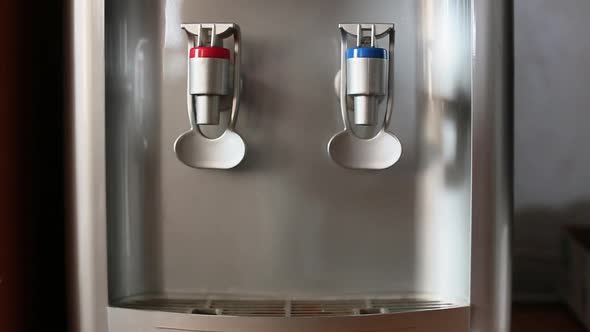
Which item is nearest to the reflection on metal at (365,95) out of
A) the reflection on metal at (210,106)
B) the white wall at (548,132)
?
the reflection on metal at (210,106)

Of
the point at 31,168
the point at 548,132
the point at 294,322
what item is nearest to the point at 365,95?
the point at 294,322

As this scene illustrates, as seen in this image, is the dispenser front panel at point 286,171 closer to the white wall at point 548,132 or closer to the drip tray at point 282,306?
the drip tray at point 282,306

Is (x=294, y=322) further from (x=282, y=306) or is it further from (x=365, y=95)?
(x=365, y=95)

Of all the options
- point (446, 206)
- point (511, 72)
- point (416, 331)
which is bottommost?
point (416, 331)

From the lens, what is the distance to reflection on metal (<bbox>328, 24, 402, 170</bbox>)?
60cm

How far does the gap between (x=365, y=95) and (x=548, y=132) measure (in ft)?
1.89

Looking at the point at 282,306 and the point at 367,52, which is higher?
the point at 367,52

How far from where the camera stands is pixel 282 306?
2.11ft

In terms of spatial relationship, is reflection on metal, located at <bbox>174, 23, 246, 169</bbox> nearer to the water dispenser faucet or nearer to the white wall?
the water dispenser faucet

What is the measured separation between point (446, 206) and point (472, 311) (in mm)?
111

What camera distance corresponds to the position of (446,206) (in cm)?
65

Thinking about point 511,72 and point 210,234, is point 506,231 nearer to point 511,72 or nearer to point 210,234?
point 511,72

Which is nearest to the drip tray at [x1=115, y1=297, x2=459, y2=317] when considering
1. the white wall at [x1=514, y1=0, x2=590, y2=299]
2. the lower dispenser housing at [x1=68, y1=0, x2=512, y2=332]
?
the lower dispenser housing at [x1=68, y1=0, x2=512, y2=332]

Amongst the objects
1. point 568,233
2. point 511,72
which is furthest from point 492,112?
point 568,233
